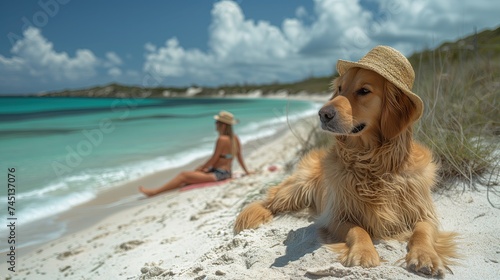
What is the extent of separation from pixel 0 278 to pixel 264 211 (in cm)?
286

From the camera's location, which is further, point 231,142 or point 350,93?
point 231,142

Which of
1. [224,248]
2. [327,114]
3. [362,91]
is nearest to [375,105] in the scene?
[362,91]

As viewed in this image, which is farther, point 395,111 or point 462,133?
point 462,133

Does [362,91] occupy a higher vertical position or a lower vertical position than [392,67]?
lower

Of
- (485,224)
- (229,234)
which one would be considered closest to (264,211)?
(229,234)

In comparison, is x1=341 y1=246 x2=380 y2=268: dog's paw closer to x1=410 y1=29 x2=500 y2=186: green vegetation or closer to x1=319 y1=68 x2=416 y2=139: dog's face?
x1=319 y1=68 x2=416 y2=139: dog's face

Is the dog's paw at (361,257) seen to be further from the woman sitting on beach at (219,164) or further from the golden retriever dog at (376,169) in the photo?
the woman sitting on beach at (219,164)

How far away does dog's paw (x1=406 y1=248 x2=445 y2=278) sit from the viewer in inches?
89.9

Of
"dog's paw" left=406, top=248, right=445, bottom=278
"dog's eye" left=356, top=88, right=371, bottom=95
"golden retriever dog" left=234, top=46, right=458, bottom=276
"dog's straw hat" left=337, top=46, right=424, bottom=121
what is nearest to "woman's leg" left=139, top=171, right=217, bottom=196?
"golden retriever dog" left=234, top=46, right=458, bottom=276

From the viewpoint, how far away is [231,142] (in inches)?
320

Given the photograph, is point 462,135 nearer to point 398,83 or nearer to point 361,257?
point 398,83

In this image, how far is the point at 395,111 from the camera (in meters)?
2.66

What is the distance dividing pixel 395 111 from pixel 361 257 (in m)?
1.03

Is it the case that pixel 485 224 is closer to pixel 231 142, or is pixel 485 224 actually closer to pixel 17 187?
pixel 231 142
